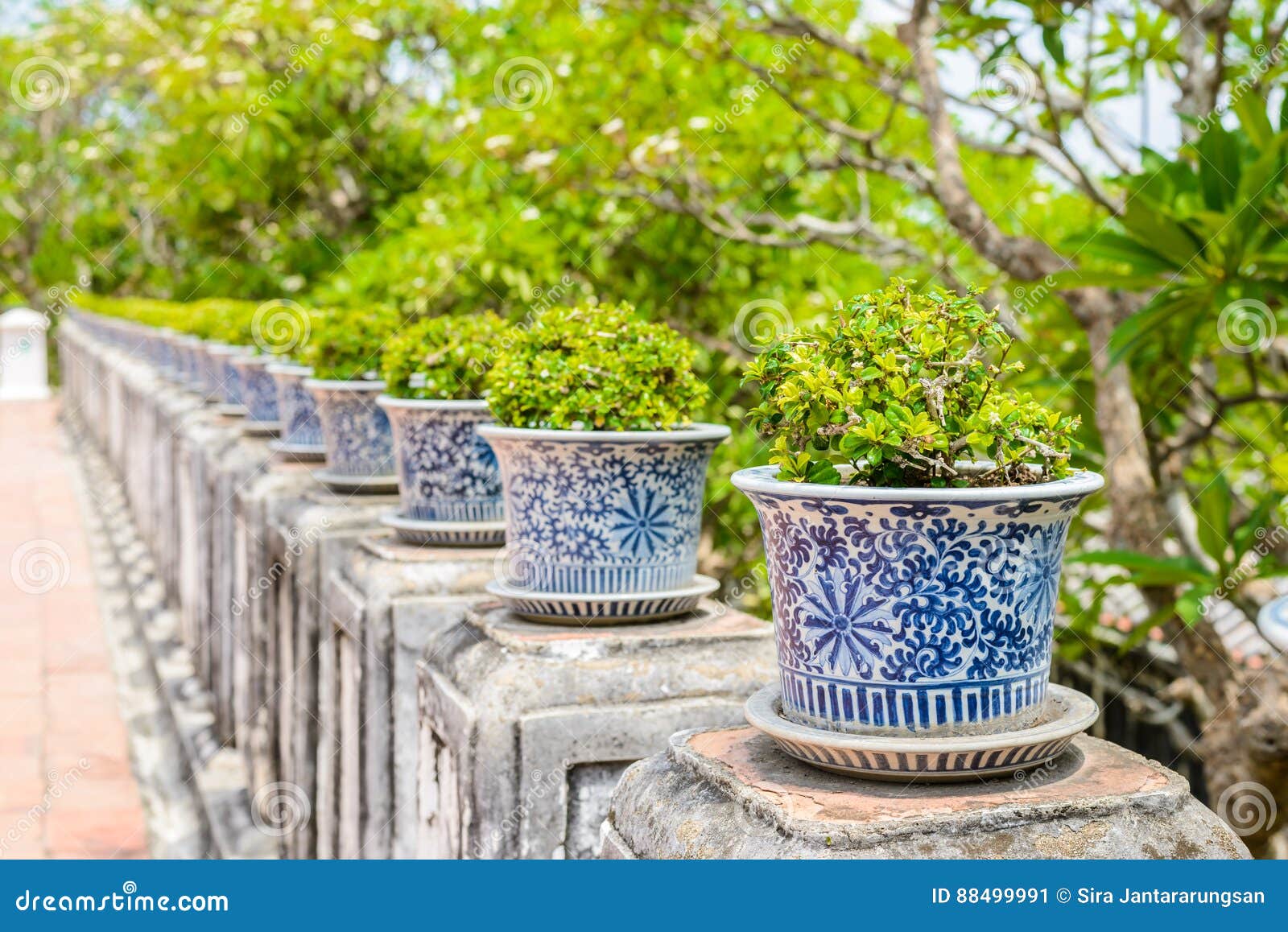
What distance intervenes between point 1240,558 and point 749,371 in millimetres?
1865

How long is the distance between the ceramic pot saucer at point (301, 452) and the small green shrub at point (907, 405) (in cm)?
288

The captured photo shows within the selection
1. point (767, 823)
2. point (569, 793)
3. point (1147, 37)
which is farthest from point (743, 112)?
point (767, 823)

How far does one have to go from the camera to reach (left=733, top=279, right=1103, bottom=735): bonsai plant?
1.35 metres

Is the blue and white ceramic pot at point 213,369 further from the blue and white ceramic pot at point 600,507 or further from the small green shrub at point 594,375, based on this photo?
the blue and white ceramic pot at point 600,507

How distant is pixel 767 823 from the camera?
1.32 meters

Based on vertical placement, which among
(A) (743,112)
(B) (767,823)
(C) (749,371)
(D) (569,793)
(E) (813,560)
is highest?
(A) (743,112)

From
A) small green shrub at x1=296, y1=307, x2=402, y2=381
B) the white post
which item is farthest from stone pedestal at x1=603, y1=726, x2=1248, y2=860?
the white post

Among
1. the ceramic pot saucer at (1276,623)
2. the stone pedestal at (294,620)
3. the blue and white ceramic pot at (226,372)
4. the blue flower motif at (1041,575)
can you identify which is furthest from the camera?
the blue and white ceramic pot at (226,372)

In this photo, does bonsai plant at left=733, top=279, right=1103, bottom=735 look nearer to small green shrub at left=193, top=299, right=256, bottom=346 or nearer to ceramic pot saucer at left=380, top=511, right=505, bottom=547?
ceramic pot saucer at left=380, top=511, right=505, bottom=547

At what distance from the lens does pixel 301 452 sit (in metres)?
4.18

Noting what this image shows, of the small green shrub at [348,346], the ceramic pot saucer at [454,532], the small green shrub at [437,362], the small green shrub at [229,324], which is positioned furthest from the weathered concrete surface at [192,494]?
the ceramic pot saucer at [454,532]

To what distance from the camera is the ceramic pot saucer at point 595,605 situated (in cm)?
210

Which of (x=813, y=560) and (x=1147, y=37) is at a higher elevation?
(x=1147, y=37)

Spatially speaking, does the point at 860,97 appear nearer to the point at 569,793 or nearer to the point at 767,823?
the point at 569,793
